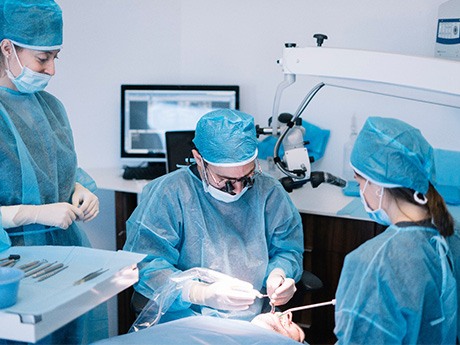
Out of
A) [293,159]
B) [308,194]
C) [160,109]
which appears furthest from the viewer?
[160,109]

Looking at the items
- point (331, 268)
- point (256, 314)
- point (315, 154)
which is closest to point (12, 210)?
point (256, 314)

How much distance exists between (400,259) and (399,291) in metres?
0.07

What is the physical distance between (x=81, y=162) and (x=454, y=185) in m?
1.77

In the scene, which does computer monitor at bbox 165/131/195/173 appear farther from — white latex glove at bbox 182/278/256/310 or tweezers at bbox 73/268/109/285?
tweezers at bbox 73/268/109/285

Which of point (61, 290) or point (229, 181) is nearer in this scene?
point (61, 290)

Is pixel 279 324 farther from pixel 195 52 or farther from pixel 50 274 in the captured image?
pixel 195 52

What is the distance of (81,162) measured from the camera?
10.7 ft

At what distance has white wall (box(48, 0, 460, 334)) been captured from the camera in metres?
2.97

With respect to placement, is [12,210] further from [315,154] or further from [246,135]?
[315,154]

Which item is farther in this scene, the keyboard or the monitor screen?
the monitor screen

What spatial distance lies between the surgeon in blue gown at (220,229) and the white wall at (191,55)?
111 cm

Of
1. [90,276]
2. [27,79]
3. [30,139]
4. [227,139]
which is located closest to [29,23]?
[27,79]

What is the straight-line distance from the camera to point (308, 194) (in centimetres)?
279

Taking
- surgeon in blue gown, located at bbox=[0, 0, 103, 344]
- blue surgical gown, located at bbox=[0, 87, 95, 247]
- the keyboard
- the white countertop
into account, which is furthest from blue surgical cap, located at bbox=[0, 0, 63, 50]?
the keyboard
